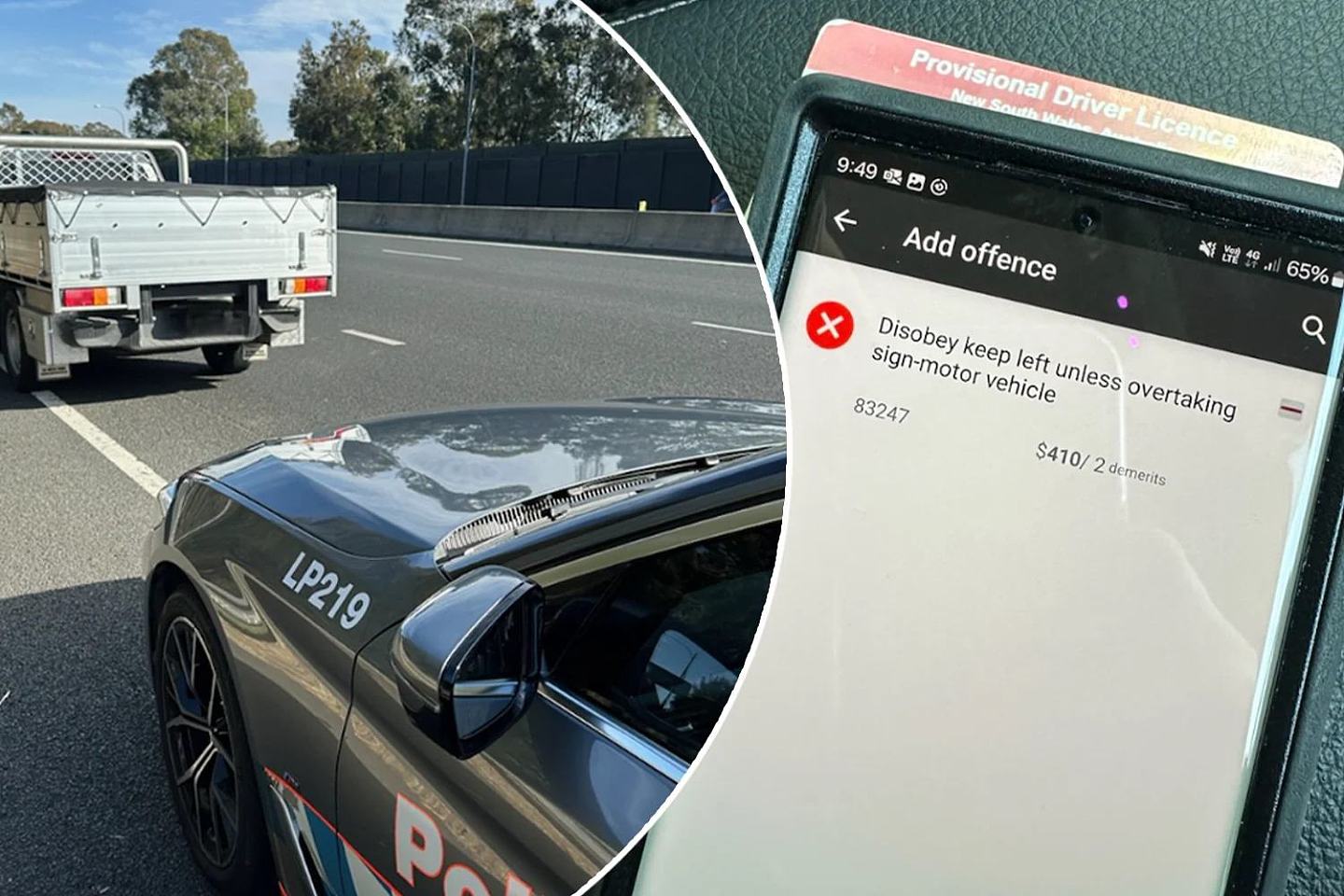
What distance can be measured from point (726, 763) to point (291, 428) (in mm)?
532

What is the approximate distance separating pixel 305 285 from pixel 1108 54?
0.65 meters

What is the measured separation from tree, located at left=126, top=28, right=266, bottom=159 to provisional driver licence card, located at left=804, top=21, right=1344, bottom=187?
42 centimetres

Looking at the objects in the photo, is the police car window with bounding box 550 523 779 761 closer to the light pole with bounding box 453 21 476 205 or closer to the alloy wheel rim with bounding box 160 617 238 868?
the light pole with bounding box 453 21 476 205

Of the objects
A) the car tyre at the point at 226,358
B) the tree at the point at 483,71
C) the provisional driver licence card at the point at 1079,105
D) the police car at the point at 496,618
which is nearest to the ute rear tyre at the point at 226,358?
the car tyre at the point at 226,358

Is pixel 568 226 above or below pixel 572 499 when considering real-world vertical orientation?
above

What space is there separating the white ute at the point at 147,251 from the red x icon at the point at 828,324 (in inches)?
15.2

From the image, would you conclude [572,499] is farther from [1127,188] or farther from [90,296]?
[1127,188]

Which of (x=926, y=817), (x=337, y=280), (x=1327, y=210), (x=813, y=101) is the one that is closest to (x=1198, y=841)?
(x=926, y=817)

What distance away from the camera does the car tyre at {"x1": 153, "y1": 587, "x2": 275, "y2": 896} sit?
1.69 metres

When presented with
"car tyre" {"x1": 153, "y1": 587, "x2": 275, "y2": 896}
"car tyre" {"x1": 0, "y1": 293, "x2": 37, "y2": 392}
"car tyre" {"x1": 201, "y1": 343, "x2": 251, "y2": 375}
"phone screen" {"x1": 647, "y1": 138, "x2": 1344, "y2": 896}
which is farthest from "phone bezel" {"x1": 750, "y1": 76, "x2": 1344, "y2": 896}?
"car tyre" {"x1": 153, "y1": 587, "x2": 275, "y2": 896}

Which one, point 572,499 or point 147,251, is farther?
point 572,499

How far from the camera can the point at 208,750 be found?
5.93ft

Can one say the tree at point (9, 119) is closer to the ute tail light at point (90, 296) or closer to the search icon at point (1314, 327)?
the ute tail light at point (90, 296)

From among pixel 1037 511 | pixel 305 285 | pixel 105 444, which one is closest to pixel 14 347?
pixel 305 285
